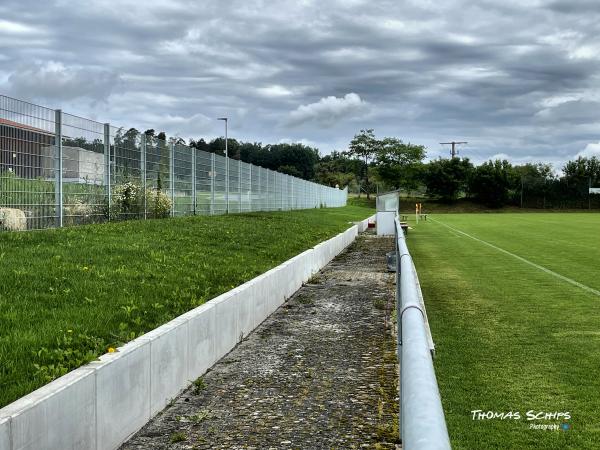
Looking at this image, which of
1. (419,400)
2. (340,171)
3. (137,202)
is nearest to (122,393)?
(419,400)

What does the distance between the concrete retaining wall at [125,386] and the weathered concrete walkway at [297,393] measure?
17 cm

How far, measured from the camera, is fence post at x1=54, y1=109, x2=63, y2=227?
43.9 feet

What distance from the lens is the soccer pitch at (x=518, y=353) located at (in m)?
5.46

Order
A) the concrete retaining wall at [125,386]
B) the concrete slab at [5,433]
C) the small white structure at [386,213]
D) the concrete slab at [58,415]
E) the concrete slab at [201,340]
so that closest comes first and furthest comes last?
the concrete slab at [5,433] < the concrete slab at [58,415] < the concrete retaining wall at [125,386] < the concrete slab at [201,340] < the small white structure at [386,213]

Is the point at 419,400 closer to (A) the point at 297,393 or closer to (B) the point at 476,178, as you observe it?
(A) the point at 297,393

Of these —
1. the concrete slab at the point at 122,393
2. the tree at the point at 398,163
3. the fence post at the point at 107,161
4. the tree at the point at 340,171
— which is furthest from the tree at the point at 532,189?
the concrete slab at the point at 122,393

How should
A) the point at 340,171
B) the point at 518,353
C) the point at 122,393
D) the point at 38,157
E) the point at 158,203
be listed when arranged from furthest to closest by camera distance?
the point at 340,171 < the point at 158,203 < the point at 38,157 < the point at 518,353 < the point at 122,393

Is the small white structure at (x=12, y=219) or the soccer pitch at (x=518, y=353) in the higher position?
the small white structure at (x=12, y=219)

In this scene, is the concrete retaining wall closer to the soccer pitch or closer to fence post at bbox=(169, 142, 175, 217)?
the soccer pitch

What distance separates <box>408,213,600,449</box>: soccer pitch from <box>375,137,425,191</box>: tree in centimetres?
9837

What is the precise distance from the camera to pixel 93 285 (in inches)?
303

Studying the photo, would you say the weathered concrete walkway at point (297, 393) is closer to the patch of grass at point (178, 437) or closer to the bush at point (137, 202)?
the patch of grass at point (178, 437)

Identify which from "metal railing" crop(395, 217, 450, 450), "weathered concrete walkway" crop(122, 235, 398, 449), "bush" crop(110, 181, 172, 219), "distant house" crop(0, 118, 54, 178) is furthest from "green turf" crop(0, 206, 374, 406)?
"metal railing" crop(395, 217, 450, 450)

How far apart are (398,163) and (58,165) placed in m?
109
